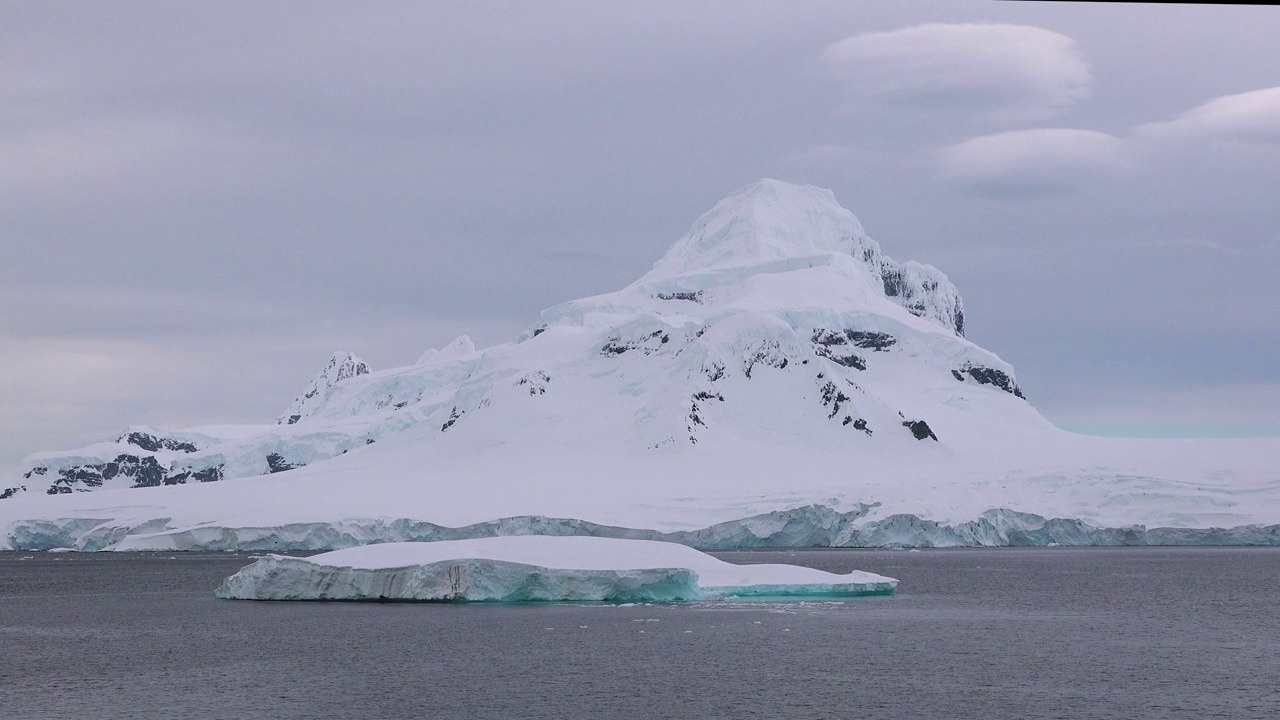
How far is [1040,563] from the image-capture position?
88.9m

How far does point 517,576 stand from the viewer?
47688mm

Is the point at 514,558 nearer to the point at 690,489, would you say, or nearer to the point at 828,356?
the point at 690,489

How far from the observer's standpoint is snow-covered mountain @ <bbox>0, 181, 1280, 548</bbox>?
100875 mm

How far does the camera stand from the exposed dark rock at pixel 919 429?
150 meters

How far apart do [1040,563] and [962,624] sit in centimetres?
4897

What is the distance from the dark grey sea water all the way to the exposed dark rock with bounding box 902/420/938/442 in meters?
90.5

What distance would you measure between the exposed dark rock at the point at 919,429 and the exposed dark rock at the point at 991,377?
94.1 ft

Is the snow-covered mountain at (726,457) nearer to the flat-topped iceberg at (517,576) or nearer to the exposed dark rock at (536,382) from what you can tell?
the exposed dark rock at (536,382)

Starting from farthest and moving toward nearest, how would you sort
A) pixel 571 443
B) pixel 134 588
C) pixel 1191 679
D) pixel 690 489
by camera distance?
pixel 571 443, pixel 690 489, pixel 134 588, pixel 1191 679

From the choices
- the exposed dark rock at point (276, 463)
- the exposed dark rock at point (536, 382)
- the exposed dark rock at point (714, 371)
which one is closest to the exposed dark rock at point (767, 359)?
the exposed dark rock at point (714, 371)

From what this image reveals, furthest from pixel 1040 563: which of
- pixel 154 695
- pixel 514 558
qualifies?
pixel 154 695

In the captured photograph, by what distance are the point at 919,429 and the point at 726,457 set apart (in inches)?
991

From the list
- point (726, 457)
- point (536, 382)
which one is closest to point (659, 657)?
point (726, 457)

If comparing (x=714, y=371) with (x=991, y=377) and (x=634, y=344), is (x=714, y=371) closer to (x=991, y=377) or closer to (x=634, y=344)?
(x=634, y=344)
